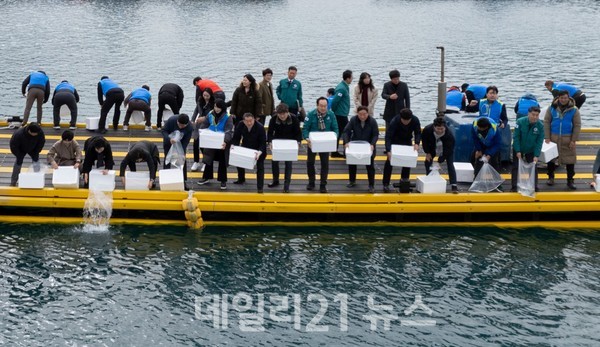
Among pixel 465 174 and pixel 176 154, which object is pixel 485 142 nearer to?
pixel 465 174

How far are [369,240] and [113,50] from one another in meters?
33.1

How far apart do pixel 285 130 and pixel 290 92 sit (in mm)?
2356

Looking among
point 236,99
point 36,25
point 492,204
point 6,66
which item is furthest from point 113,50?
point 492,204

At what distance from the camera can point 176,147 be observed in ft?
50.7

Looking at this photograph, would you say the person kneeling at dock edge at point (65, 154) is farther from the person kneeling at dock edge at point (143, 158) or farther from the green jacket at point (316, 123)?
the green jacket at point (316, 123)

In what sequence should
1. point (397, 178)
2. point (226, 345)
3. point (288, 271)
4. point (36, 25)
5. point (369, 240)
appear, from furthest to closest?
point (36, 25) < point (397, 178) < point (369, 240) < point (288, 271) < point (226, 345)

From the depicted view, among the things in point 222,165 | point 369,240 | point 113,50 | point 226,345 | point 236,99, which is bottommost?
point 226,345

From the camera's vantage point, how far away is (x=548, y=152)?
15836 millimetres

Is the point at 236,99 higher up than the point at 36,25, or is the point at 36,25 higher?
the point at 36,25

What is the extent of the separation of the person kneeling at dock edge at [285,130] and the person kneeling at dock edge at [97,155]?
2768 mm

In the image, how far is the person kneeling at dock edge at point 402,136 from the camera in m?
15.2

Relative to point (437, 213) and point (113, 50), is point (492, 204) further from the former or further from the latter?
point (113, 50)

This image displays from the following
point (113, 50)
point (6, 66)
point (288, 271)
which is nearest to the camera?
point (288, 271)

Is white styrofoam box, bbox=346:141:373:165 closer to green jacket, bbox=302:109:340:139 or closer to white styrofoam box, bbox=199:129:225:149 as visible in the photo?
green jacket, bbox=302:109:340:139
